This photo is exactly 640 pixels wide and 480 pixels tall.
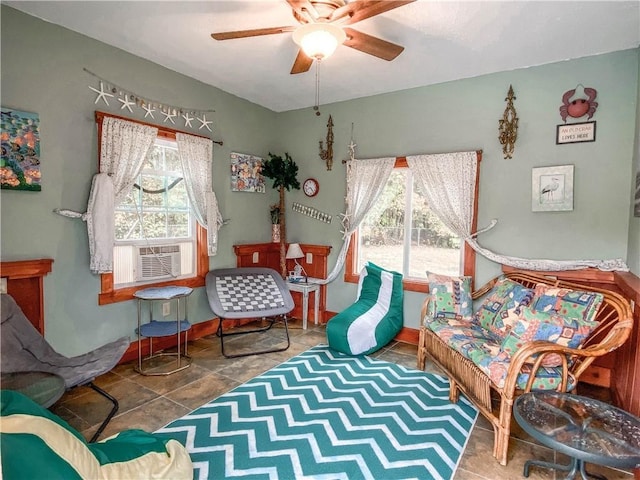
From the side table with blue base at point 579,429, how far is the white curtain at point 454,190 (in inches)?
64.8

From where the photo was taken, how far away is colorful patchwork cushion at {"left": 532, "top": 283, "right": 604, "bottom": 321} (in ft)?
7.89

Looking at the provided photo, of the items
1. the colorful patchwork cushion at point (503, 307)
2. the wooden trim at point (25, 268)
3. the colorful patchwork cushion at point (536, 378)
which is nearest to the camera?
the colorful patchwork cushion at point (536, 378)

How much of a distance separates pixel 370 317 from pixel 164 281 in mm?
2121

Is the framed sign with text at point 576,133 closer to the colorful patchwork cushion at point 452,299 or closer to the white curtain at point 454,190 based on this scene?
the white curtain at point 454,190

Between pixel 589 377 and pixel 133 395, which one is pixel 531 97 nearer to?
pixel 589 377

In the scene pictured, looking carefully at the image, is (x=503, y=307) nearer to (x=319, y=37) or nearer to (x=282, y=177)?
(x=319, y=37)

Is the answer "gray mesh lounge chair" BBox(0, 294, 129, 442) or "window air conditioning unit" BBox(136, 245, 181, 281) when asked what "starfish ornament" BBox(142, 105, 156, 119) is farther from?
"gray mesh lounge chair" BBox(0, 294, 129, 442)

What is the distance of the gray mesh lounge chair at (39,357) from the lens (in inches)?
86.3

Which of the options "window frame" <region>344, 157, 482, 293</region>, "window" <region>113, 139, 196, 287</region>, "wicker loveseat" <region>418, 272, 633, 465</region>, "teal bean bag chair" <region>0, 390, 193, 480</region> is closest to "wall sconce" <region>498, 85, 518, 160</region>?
"window frame" <region>344, 157, 482, 293</region>

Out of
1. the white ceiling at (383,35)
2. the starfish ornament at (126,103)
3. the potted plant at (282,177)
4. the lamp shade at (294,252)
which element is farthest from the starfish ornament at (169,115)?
the lamp shade at (294,252)

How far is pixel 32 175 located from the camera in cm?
262

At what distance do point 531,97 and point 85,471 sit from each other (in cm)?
408

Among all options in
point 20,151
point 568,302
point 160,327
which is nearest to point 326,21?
point 20,151

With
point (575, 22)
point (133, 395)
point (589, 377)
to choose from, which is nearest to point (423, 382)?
point (589, 377)
